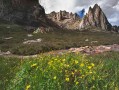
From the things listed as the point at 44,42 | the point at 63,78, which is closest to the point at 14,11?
the point at 44,42

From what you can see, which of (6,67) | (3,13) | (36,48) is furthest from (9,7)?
(6,67)

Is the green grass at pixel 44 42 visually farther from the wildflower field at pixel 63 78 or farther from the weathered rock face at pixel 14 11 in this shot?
the weathered rock face at pixel 14 11

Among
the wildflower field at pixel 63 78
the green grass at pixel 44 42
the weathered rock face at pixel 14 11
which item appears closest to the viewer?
the wildflower field at pixel 63 78

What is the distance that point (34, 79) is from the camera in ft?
34.7

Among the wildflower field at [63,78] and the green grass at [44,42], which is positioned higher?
the wildflower field at [63,78]

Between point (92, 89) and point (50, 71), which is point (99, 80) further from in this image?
point (50, 71)

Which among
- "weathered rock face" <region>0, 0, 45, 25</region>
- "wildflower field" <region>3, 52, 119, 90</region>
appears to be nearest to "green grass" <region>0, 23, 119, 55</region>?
"wildflower field" <region>3, 52, 119, 90</region>

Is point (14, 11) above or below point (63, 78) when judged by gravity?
above

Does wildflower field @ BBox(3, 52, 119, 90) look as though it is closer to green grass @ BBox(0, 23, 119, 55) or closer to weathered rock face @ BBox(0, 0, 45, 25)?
green grass @ BBox(0, 23, 119, 55)

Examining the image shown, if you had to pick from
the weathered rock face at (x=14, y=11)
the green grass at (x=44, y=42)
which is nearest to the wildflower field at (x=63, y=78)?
the green grass at (x=44, y=42)

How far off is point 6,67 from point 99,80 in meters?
8.01

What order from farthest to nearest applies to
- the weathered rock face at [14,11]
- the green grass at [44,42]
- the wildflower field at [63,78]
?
the weathered rock face at [14,11], the green grass at [44,42], the wildflower field at [63,78]

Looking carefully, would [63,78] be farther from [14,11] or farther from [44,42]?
[14,11]

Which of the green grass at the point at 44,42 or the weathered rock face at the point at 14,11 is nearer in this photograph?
the green grass at the point at 44,42
